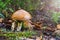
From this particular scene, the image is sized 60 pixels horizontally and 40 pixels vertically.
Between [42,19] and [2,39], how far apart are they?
3.98 ft

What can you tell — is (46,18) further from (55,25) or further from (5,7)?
(5,7)

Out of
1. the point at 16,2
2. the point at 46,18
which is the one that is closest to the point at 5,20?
the point at 16,2

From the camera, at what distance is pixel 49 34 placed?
11.7ft

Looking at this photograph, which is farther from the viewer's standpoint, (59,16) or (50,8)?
(50,8)

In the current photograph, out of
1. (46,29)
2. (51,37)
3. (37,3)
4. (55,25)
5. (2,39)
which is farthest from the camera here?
(37,3)

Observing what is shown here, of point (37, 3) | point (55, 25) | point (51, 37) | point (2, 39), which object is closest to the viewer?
point (2, 39)

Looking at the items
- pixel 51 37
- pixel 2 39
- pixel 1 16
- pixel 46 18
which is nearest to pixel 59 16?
pixel 46 18

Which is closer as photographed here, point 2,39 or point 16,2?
point 2,39

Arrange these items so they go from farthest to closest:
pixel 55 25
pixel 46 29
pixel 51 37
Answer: pixel 55 25 → pixel 46 29 → pixel 51 37

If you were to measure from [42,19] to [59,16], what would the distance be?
371mm

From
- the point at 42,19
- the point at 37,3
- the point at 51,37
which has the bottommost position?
the point at 51,37

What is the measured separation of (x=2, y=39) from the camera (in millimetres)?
3158

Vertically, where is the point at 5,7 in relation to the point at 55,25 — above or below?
above

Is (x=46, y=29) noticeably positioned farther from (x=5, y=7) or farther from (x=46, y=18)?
(x=5, y=7)
